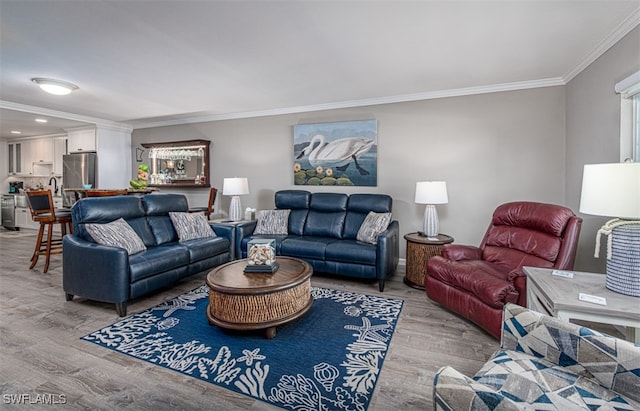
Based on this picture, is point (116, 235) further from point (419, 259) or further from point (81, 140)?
point (81, 140)

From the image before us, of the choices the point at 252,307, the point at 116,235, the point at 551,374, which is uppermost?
the point at 116,235

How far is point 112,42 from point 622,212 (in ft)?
12.9

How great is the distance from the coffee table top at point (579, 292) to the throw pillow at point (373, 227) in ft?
6.00

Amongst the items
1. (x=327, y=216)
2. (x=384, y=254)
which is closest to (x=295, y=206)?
(x=327, y=216)

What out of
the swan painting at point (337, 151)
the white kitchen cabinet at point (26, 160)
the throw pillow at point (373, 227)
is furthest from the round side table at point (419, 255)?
the white kitchen cabinet at point (26, 160)

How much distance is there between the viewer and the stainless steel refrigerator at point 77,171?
6.17 metres

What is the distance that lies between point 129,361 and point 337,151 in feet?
12.0

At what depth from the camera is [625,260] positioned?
5.35ft

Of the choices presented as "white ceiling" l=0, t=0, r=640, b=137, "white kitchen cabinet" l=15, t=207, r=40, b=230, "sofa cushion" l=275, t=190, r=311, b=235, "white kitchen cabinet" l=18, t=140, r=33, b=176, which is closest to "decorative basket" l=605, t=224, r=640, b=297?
"white ceiling" l=0, t=0, r=640, b=137

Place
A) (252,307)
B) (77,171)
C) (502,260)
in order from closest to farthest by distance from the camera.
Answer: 1. (252,307)
2. (502,260)
3. (77,171)

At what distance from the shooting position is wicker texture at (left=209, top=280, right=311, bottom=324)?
2.29m

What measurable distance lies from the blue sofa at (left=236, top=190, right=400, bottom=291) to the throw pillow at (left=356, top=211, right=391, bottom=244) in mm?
91

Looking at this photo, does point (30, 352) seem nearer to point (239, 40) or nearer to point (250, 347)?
point (250, 347)

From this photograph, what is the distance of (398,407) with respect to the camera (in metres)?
1.64
